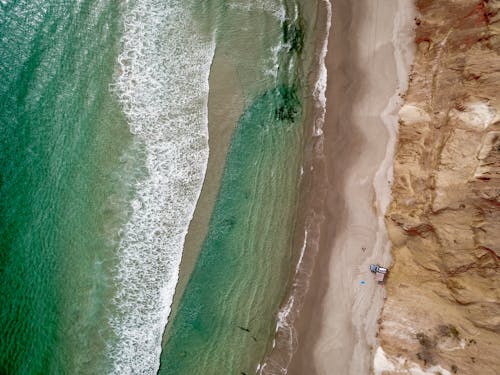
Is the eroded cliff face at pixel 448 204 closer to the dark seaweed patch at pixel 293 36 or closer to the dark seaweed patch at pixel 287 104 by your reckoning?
the dark seaweed patch at pixel 287 104

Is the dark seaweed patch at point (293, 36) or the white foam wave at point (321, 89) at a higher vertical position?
the dark seaweed patch at point (293, 36)

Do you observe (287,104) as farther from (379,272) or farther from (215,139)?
(379,272)

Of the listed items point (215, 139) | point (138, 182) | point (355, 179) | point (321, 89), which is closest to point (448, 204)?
point (355, 179)

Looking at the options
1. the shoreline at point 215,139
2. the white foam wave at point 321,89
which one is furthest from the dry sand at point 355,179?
the shoreline at point 215,139

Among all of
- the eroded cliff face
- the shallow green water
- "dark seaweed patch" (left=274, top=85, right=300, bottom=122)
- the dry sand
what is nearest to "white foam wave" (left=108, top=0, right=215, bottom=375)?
the shallow green water

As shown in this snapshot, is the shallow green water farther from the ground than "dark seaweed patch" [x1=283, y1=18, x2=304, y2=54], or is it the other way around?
"dark seaweed patch" [x1=283, y1=18, x2=304, y2=54]

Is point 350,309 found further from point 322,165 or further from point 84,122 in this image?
point 84,122

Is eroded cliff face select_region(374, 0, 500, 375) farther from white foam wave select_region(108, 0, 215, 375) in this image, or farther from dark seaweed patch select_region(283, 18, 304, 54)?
white foam wave select_region(108, 0, 215, 375)

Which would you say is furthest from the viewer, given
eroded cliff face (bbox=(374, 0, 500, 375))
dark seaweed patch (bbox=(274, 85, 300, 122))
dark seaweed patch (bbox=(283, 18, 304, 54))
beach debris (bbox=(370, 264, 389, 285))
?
dark seaweed patch (bbox=(283, 18, 304, 54))
